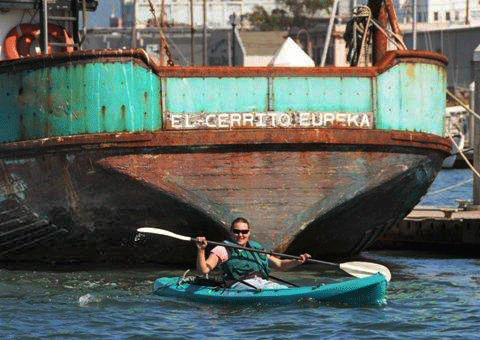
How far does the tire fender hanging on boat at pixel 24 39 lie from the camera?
17359mm

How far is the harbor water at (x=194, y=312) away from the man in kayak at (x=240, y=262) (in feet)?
1.22

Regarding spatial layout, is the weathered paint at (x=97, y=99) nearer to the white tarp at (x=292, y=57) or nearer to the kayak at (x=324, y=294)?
the kayak at (x=324, y=294)

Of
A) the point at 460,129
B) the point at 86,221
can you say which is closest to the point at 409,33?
the point at 460,129

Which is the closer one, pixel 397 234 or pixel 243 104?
pixel 243 104

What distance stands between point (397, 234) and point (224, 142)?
5619 mm

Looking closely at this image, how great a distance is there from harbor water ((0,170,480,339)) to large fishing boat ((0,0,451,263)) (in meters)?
0.68

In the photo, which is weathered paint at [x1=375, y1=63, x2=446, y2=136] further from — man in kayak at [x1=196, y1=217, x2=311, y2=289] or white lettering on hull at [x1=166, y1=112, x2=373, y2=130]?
man in kayak at [x1=196, y1=217, x2=311, y2=289]

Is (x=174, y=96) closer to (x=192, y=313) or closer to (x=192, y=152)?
(x=192, y=152)

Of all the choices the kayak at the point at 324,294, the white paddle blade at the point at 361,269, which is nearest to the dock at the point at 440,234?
the white paddle blade at the point at 361,269

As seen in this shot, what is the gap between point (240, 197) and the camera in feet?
50.3

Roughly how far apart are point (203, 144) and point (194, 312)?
1.90 metres

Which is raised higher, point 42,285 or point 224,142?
point 224,142

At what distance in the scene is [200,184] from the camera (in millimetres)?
15219

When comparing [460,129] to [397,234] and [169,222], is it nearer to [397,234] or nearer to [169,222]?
[397,234]
